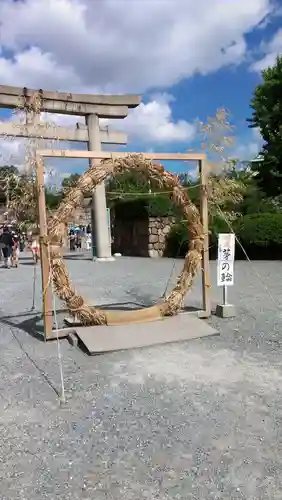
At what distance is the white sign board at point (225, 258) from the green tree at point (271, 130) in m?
14.2

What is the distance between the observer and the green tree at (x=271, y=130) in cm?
1995

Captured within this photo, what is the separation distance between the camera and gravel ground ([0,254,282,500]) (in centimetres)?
265

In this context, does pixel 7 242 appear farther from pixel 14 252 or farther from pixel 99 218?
pixel 99 218

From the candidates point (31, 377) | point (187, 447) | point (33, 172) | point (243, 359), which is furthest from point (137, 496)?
point (33, 172)

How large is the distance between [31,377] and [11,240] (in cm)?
1193

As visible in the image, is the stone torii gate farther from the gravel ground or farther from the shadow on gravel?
the gravel ground

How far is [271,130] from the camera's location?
2069 cm

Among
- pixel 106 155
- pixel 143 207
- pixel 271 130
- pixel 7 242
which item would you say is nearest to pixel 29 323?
pixel 106 155

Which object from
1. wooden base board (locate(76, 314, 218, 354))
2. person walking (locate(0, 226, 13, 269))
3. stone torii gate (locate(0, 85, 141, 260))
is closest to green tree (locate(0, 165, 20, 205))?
wooden base board (locate(76, 314, 218, 354))

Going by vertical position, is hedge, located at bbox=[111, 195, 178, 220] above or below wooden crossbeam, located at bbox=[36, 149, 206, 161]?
below

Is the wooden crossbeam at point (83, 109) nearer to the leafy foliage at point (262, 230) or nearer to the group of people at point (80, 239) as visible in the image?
the leafy foliage at point (262, 230)

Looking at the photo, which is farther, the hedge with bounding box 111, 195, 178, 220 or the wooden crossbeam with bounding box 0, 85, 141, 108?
the hedge with bounding box 111, 195, 178, 220

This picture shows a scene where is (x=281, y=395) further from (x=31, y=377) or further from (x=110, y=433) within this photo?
(x=31, y=377)

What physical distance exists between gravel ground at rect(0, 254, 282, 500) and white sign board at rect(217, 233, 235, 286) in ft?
2.87
